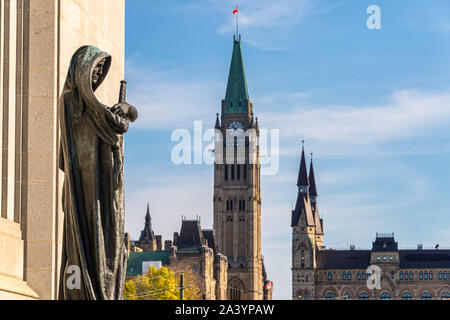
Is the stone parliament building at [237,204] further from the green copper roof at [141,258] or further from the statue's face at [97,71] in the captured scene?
the statue's face at [97,71]

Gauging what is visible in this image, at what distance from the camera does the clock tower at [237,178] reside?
7244 inches

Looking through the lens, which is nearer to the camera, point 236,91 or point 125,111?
point 125,111

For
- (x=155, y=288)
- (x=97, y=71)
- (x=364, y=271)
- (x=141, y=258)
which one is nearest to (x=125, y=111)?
(x=97, y=71)

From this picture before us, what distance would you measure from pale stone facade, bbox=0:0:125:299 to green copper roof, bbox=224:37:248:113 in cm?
17697

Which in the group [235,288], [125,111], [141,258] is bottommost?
[125,111]

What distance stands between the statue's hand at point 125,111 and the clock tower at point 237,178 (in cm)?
17188

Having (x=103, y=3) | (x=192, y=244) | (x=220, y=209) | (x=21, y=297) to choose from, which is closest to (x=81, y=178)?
(x=21, y=297)

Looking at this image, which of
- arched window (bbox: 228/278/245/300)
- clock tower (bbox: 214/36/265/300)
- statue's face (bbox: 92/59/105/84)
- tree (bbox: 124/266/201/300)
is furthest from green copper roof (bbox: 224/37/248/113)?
statue's face (bbox: 92/59/105/84)

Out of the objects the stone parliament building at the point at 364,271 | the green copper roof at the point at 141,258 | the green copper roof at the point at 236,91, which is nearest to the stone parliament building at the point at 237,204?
the green copper roof at the point at 236,91

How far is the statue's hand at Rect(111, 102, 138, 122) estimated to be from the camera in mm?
10273

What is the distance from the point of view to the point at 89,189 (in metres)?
10.1

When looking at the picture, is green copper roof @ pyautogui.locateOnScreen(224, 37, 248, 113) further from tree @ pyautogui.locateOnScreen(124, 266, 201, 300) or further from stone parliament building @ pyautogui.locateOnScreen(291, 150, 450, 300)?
tree @ pyautogui.locateOnScreen(124, 266, 201, 300)

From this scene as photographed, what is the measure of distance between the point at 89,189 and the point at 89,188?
0.01 metres

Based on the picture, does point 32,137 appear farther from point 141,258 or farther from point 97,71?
point 141,258
